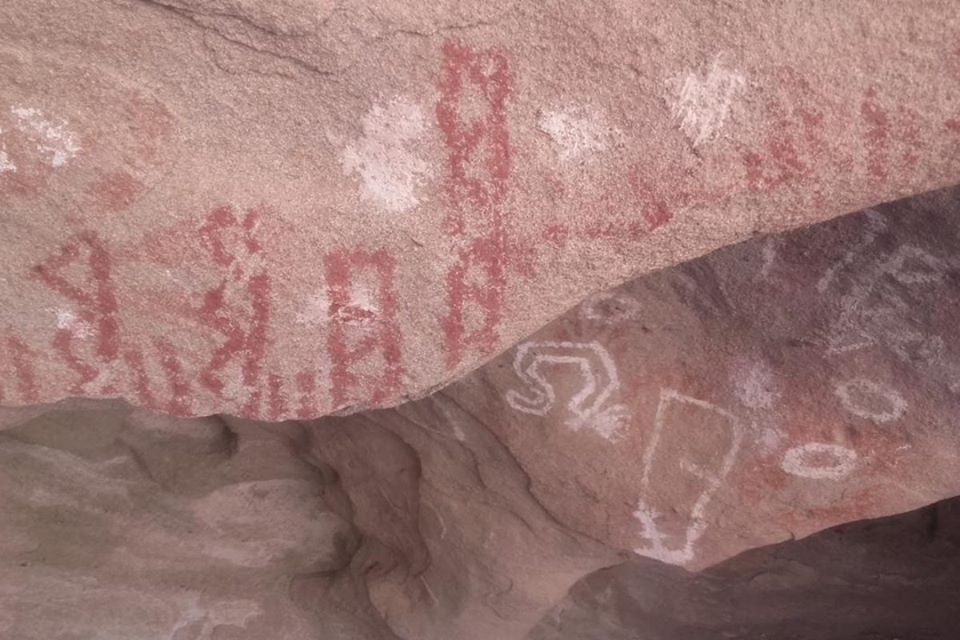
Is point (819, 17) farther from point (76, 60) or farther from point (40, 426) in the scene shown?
point (40, 426)

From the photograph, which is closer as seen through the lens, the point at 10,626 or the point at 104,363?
the point at 104,363

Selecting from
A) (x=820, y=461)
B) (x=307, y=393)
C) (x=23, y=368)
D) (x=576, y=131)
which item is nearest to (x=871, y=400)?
(x=820, y=461)

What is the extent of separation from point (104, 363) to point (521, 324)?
419 millimetres

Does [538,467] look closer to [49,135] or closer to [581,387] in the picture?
[581,387]

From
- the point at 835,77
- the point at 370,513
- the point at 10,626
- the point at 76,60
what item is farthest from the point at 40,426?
the point at 835,77

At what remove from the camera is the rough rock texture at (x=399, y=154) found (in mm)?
898

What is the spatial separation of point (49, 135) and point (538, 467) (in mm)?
791

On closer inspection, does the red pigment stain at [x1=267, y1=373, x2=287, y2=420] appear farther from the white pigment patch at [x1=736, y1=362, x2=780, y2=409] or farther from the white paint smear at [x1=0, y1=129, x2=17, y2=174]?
the white pigment patch at [x1=736, y1=362, x2=780, y2=409]

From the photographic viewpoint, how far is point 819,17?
0.90m

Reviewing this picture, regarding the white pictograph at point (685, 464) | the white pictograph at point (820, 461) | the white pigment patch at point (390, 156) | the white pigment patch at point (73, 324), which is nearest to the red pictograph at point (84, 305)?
the white pigment patch at point (73, 324)

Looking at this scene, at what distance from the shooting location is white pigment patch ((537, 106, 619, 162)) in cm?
94

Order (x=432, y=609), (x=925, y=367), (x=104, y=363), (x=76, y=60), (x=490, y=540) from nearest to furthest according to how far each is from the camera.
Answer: (x=76, y=60) < (x=104, y=363) < (x=925, y=367) < (x=490, y=540) < (x=432, y=609)

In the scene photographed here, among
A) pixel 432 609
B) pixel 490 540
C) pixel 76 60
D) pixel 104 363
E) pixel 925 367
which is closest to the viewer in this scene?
pixel 76 60

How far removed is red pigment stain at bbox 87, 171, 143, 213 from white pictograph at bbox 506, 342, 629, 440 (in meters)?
0.58
